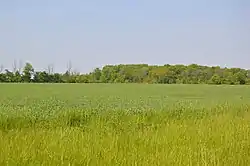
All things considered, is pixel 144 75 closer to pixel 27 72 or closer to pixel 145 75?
pixel 145 75

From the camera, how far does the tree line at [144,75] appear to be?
52.7 meters

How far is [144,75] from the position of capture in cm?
5781

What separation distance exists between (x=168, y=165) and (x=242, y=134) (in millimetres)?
2053

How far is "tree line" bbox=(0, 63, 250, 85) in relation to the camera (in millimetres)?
52688

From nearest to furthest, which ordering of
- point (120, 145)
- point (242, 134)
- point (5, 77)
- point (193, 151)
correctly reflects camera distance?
point (193, 151)
point (120, 145)
point (242, 134)
point (5, 77)

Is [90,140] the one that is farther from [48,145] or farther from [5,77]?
[5,77]

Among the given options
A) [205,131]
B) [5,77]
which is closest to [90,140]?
[205,131]

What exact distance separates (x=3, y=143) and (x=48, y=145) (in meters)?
0.48

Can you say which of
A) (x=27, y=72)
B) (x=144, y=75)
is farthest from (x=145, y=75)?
(x=27, y=72)

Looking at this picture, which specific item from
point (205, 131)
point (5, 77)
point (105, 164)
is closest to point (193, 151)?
point (105, 164)

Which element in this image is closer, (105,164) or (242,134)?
(105,164)

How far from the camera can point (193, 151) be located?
4.02 meters

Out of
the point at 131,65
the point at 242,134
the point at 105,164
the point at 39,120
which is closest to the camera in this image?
the point at 105,164

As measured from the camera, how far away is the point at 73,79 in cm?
5638
